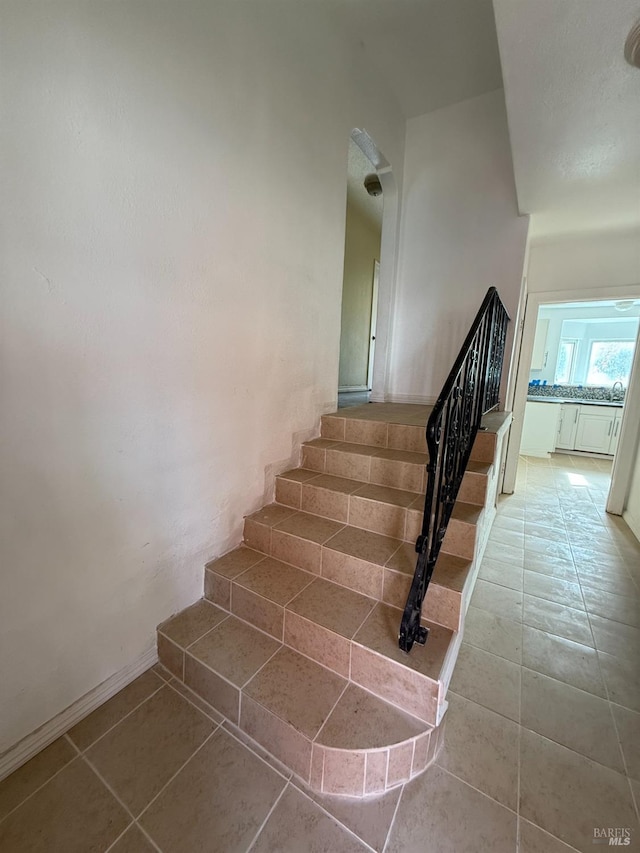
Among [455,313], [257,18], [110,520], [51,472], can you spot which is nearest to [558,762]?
[110,520]

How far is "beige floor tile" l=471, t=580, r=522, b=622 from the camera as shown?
75.4 inches

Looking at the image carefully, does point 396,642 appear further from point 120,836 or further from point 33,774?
point 33,774

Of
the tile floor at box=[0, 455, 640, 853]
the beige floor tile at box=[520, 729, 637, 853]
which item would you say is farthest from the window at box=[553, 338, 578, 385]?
the beige floor tile at box=[520, 729, 637, 853]

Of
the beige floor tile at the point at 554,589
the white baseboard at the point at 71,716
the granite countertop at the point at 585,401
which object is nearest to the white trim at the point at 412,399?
the beige floor tile at the point at 554,589

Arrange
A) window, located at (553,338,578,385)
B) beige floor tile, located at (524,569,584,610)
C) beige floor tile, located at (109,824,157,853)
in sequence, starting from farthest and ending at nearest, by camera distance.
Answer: window, located at (553,338,578,385), beige floor tile, located at (524,569,584,610), beige floor tile, located at (109,824,157,853)

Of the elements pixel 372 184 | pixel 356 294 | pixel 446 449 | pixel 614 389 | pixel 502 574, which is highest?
pixel 372 184

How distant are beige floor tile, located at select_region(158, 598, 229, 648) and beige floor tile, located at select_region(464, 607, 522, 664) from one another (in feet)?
4.21

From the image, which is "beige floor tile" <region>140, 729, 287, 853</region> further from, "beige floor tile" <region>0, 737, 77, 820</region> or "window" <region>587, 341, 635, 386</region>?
"window" <region>587, 341, 635, 386</region>

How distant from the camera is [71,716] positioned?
123 centimetres

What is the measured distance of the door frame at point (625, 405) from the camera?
3193 millimetres

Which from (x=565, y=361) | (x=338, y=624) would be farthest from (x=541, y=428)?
(x=338, y=624)

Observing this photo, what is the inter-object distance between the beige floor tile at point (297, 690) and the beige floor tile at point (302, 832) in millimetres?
188

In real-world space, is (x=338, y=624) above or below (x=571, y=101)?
below

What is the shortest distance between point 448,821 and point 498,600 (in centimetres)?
125
